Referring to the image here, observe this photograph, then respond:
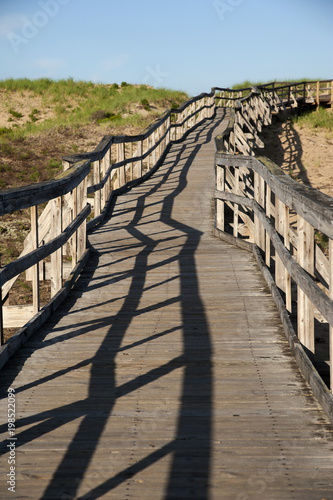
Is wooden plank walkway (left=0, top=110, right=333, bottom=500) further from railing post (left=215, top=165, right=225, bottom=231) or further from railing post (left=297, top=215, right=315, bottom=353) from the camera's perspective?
railing post (left=215, top=165, right=225, bottom=231)

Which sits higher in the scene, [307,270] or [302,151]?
Result: [302,151]

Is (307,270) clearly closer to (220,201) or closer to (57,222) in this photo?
(57,222)

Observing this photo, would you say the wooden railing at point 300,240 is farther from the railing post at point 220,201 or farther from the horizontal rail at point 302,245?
the railing post at point 220,201

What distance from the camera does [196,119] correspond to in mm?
30641

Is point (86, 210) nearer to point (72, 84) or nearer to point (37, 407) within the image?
point (37, 407)

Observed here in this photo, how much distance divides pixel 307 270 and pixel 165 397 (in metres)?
1.48

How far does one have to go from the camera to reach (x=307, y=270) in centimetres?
486

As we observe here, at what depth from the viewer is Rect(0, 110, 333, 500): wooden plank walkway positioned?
127 inches

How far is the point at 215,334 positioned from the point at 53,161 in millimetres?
23310

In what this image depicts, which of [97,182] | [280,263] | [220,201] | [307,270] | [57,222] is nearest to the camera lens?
[307,270]

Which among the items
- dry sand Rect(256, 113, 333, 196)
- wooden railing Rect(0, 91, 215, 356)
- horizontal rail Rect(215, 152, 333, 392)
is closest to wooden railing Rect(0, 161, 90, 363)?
wooden railing Rect(0, 91, 215, 356)

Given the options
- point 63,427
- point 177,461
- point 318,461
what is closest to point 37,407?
point 63,427

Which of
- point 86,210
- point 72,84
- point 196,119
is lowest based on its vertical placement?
point 86,210

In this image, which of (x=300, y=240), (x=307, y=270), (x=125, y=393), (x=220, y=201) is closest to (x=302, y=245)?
(x=300, y=240)
